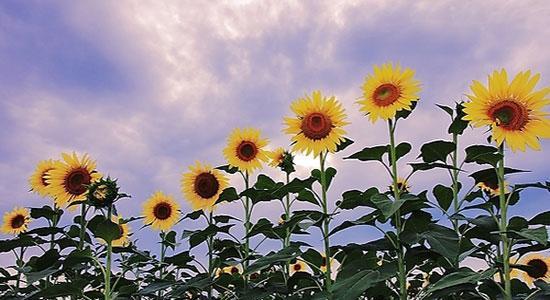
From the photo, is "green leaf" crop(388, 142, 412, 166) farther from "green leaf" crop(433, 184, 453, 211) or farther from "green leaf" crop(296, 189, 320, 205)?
"green leaf" crop(296, 189, 320, 205)

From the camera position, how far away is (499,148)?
3303mm

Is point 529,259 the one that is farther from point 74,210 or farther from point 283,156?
point 74,210

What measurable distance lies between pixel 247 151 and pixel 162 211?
127 cm

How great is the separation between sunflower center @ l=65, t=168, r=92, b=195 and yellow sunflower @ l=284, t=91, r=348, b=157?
159cm

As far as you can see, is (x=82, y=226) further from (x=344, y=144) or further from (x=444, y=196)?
(x=444, y=196)

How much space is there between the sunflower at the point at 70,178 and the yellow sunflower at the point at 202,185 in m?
0.82

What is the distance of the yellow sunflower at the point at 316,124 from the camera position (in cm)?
431

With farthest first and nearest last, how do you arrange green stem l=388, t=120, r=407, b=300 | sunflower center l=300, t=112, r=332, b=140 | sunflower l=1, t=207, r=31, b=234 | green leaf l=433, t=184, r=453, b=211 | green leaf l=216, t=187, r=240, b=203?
sunflower l=1, t=207, r=31, b=234
green leaf l=216, t=187, r=240, b=203
sunflower center l=300, t=112, r=332, b=140
green leaf l=433, t=184, r=453, b=211
green stem l=388, t=120, r=407, b=300

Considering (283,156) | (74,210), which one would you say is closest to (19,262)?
(74,210)

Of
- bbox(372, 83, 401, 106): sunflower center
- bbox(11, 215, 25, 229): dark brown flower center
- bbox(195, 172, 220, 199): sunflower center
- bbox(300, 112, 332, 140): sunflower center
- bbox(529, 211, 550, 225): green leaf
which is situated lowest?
bbox(529, 211, 550, 225): green leaf

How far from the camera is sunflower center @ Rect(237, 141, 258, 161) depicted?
5.29 metres

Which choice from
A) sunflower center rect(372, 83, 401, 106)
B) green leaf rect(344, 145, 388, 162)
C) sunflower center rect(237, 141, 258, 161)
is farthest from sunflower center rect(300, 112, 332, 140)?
sunflower center rect(237, 141, 258, 161)

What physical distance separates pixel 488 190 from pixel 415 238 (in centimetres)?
186

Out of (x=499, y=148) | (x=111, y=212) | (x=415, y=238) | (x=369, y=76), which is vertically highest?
(x=369, y=76)
